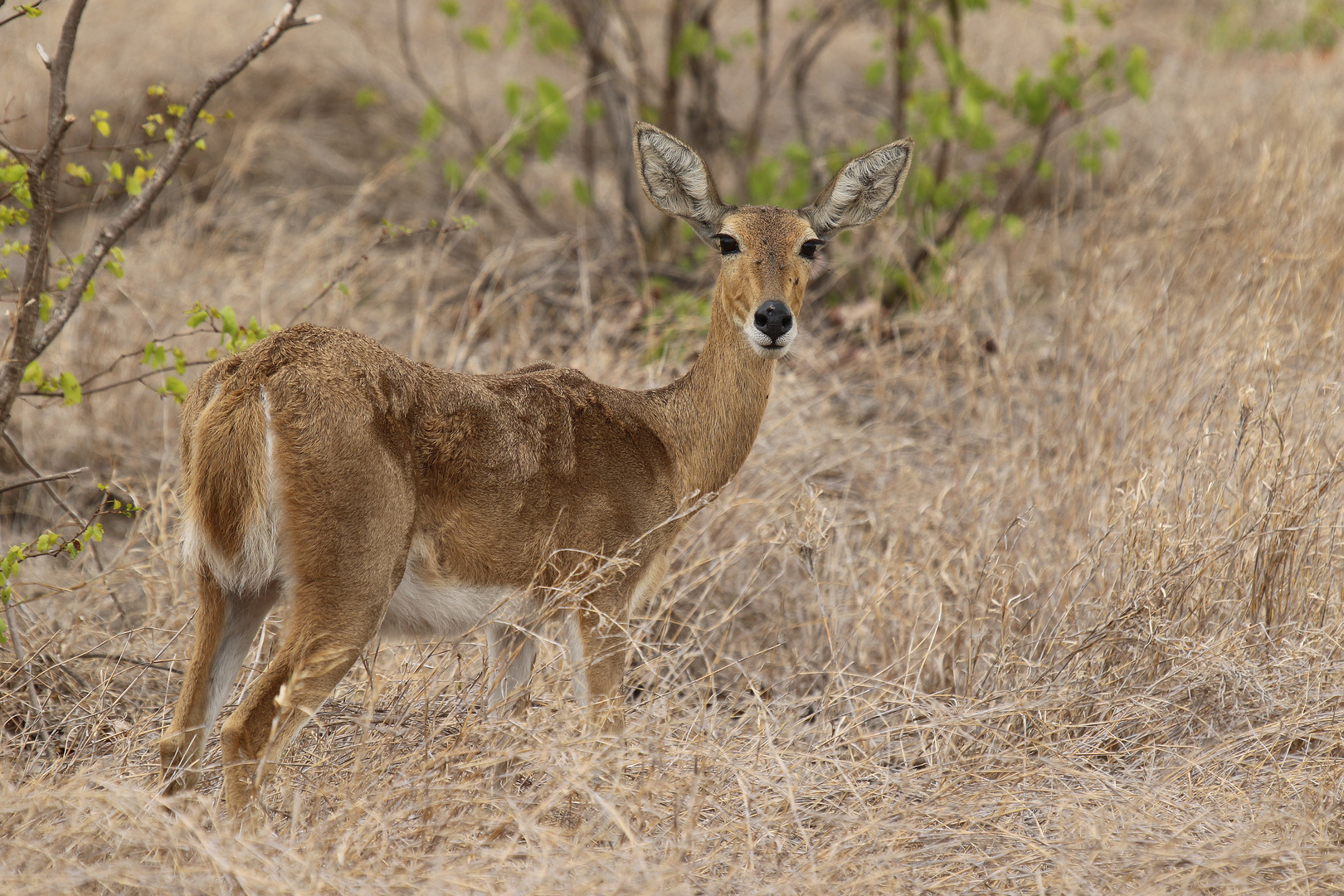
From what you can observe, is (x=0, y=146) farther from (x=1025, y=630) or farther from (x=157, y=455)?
(x=1025, y=630)

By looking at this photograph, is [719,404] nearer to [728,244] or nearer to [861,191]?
[728,244]

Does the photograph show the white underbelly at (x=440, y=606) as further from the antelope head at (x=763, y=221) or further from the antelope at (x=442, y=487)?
the antelope head at (x=763, y=221)

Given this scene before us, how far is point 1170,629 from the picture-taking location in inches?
184

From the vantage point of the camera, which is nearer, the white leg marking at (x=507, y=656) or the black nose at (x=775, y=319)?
the white leg marking at (x=507, y=656)

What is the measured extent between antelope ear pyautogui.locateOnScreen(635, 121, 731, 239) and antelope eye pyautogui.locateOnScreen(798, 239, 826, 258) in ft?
1.14

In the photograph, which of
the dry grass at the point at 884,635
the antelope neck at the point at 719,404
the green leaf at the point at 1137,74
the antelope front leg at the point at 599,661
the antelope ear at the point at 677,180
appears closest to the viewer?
the dry grass at the point at 884,635

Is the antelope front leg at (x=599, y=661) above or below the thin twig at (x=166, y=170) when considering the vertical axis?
below

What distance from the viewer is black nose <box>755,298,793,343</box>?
4.40 m

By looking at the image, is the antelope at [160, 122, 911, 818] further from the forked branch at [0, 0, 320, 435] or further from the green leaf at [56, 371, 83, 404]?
the forked branch at [0, 0, 320, 435]

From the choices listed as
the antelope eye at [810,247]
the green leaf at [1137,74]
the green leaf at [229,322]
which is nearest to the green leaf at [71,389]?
the green leaf at [229,322]

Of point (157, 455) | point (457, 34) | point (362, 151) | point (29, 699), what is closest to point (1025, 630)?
point (29, 699)

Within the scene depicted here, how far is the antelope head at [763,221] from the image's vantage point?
14.7 ft

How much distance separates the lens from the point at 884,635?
5062 millimetres

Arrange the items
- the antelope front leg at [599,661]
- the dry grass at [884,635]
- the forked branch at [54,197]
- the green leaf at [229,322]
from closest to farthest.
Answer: the dry grass at [884,635]
the antelope front leg at [599,661]
the forked branch at [54,197]
the green leaf at [229,322]
